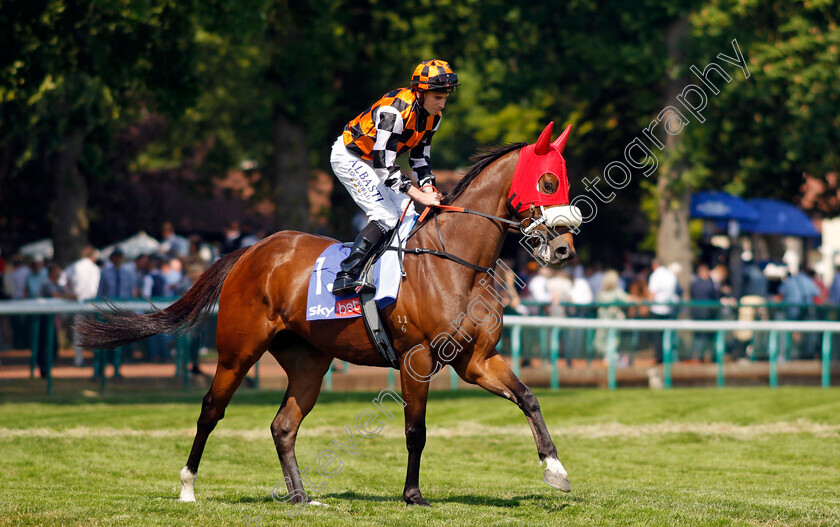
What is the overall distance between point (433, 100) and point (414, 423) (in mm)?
2001

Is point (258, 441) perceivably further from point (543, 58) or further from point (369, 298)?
point (543, 58)

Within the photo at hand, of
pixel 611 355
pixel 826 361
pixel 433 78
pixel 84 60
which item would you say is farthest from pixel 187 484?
pixel 826 361

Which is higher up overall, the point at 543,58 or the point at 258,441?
the point at 543,58

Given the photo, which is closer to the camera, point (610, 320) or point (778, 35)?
point (610, 320)

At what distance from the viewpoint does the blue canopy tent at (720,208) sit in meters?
22.1

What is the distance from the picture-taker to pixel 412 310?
6.74 metres

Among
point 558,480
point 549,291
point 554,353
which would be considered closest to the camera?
point 558,480

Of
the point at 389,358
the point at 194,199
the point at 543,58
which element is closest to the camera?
the point at 389,358

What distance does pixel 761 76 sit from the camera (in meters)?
20.1

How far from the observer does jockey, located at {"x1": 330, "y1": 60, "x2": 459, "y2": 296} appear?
6.76m

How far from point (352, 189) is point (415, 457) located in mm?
1810

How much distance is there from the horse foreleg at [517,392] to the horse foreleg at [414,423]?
283mm

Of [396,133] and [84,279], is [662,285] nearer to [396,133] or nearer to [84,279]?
[84,279]

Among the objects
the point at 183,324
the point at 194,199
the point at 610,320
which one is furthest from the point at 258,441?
the point at 194,199
